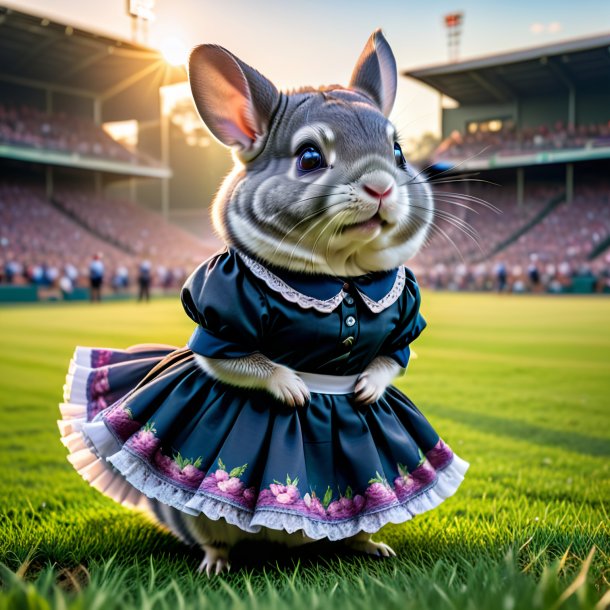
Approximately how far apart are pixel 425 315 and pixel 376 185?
10603 mm

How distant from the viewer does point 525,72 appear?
2725 cm

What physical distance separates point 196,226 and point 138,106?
819 cm

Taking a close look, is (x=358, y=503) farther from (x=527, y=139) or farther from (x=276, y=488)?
(x=527, y=139)

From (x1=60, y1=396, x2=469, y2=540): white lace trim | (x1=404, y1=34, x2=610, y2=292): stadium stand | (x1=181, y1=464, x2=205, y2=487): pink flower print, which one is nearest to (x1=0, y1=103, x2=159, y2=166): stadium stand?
(x1=404, y1=34, x2=610, y2=292): stadium stand

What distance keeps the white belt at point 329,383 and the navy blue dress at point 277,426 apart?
14mm

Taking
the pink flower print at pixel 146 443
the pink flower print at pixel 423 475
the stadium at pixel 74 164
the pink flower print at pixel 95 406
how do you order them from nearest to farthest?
the pink flower print at pixel 146 443 < the pink flower print at pixel 423 475 < the pink flower print at pixel 95 406 < the stadium at pixel 74 164

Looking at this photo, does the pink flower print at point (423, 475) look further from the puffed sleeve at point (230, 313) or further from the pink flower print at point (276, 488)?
the puffed sleeve at point (230, 313)

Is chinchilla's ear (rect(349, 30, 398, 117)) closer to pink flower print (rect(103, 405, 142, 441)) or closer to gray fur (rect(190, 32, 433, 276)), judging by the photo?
gray fur (rect(190, 32, 433, 276))

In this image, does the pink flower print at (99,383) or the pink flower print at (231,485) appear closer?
the pink flower print at (231,485)

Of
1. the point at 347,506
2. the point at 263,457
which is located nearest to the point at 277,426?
the point at 263,457

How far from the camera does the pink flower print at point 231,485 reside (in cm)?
182

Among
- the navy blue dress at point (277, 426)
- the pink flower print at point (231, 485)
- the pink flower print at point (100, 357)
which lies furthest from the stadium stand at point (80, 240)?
the pink flower print at point (231, 485)

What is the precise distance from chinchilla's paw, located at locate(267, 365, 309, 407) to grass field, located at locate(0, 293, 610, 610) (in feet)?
1.45

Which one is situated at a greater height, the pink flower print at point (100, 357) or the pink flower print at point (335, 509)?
the pink flower print at point (100, 357)
